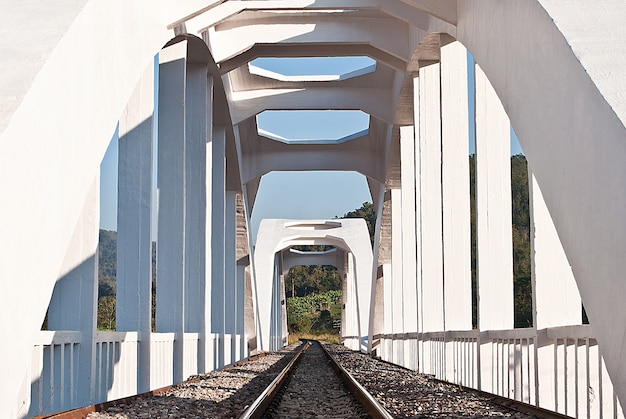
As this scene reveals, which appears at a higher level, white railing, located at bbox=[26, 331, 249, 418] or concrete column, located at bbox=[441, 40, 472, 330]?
concrete column, located at bbox=[441, 40, 472, 330]

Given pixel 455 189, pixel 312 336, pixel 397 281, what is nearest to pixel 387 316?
pixel 397 281

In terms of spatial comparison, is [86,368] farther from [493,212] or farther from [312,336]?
[312,336]

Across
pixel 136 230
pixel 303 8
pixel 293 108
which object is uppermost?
pixel 293 108

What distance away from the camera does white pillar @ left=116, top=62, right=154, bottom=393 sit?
9.09m

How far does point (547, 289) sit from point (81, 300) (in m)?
3.86

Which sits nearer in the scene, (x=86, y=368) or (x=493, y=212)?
(x=86, y=368)

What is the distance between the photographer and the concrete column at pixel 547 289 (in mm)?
6711

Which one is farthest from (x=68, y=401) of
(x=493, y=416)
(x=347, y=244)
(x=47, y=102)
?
(x=347, y=244)

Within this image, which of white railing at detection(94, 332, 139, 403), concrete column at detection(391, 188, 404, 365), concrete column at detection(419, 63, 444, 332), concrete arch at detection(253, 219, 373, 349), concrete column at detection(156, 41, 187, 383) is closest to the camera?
white railing at detection(94, 332, 139, 403)

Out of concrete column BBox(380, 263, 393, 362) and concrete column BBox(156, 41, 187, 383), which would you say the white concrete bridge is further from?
concrete column BBox(380, 263, 393, 362)

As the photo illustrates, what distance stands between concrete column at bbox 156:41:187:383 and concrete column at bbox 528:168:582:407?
5558 millimetres

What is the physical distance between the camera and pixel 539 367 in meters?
6.68

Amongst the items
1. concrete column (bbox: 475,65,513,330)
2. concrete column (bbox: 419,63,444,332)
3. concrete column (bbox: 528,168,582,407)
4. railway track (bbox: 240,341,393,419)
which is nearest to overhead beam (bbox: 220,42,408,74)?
concrete column (bbox: 419,63,444,332)

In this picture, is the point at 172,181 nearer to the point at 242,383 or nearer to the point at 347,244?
the point at 242,383
